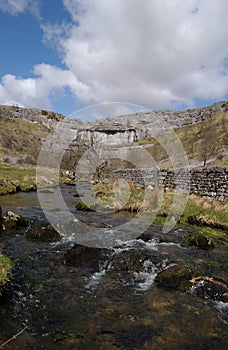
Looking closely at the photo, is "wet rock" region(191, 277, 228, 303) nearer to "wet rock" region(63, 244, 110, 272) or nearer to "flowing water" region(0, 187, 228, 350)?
"flowing water" region(0, 187, 228, 350)

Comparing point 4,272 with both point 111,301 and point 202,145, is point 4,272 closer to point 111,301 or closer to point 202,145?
point 111,301

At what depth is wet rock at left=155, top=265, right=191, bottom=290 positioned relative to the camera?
873 cm

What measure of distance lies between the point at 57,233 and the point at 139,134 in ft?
601

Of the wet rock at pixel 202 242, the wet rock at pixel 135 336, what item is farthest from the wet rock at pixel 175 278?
the wet rock at pixel 202 242

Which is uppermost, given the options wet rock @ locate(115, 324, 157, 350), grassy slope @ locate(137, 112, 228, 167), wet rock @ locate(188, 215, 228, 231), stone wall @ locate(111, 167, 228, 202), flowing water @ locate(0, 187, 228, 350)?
grassy slope @ locate(137, 112, 228, 167)

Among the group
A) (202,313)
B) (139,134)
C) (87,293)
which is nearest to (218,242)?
(202,313)

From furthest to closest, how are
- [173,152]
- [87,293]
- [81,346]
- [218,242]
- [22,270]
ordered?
[173,152], [218,242], [22,270], [87,293], [81,346]

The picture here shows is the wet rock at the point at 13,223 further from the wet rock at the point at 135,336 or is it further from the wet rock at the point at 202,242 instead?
the wet rock at the point at 135,336

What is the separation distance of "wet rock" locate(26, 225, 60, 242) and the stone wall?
12.0 meters

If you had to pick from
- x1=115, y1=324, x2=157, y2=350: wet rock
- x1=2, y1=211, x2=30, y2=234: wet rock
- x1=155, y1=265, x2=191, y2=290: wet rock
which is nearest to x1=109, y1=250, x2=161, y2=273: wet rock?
x1=155, y1=265, x2=191, y2=290: wet rock

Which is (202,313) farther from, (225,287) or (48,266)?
(48,266)

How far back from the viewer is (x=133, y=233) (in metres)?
14.6

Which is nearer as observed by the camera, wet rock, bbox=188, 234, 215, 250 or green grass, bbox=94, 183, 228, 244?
wet rock, bbox=188, 234, 215, 250

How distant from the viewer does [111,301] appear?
7.79m
